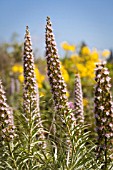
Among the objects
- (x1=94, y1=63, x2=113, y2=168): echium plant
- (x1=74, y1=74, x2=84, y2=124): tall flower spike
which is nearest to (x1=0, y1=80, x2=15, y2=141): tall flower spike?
(x1=94, y1=63, x2=113, y2=168): echium plant

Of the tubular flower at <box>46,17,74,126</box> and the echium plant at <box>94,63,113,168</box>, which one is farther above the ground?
the tubular flower at <box>46,17,74,126</box>

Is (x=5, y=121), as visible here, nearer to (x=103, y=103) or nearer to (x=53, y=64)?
(x=53, y=64)

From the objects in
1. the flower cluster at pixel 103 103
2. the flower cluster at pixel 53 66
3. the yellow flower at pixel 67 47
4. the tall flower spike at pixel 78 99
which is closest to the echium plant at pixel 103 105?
the flower cluster at pixel 103 103

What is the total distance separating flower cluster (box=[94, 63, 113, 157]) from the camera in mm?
2535

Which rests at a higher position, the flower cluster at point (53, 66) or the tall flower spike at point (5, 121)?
the flower cluster at point (53, 66)

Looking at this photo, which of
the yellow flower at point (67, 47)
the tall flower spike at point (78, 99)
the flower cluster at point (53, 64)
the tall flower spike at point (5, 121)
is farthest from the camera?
the yellow flower at point (67, 47)

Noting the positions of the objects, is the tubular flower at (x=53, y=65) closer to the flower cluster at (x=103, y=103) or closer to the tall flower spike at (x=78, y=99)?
the flower cluster at (x=103, y=103)

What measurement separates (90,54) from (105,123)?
A: 1265 centimetres

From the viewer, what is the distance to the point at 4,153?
10.1 feet

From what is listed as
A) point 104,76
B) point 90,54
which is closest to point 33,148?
point 104,76

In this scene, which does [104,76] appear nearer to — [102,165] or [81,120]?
[102,165]

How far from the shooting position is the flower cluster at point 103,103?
8.32ft

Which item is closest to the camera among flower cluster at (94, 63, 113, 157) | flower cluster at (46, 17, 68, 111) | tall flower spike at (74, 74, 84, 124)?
flower cluster at (94, 63, 113, 157)

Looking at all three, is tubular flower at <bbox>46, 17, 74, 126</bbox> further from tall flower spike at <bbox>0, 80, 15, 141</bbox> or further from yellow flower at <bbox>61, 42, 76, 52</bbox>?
yellow flower at <bbox>61, 42, 76, 52</bbox>
